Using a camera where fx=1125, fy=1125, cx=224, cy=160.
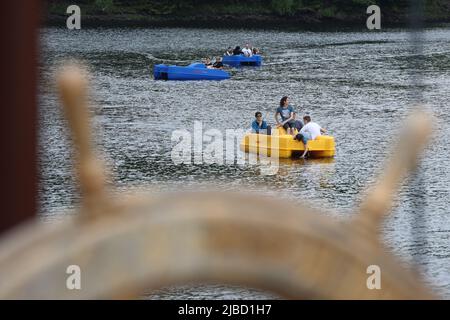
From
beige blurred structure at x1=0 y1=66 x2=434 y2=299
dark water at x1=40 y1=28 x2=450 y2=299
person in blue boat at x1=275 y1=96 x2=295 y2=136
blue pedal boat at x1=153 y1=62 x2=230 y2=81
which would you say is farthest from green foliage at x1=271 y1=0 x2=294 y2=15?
beige blurred structure at x1=0 y1=66 x2=434 y2=299

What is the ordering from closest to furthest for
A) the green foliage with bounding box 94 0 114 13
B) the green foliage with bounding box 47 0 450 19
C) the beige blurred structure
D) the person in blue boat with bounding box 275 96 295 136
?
1. the beige blurred structure
2. the person in blue boat with bounding box 275 96 295 136
3. the green foliage with bounding box 94 0 114 13
4. the green foliage with bounding box 47 0 450 19

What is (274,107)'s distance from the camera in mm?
35750

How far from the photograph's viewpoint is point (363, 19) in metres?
79.9

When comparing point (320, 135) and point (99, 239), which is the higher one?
point (99, 239)

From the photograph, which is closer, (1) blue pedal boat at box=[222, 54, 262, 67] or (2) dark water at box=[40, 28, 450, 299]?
(2) dark water at box=[40, 28, 450, 299]

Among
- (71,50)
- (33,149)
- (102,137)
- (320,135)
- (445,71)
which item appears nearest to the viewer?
(33,149)

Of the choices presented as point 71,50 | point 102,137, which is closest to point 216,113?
point 102,137

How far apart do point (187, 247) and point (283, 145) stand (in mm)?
24521

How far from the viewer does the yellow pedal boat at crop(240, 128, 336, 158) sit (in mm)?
25406

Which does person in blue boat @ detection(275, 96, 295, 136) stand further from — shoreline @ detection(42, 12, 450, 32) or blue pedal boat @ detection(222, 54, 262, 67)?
shoreline @ detection(42, 12, 450, 32)

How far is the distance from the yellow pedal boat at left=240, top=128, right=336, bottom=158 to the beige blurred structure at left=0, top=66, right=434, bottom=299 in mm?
24446
